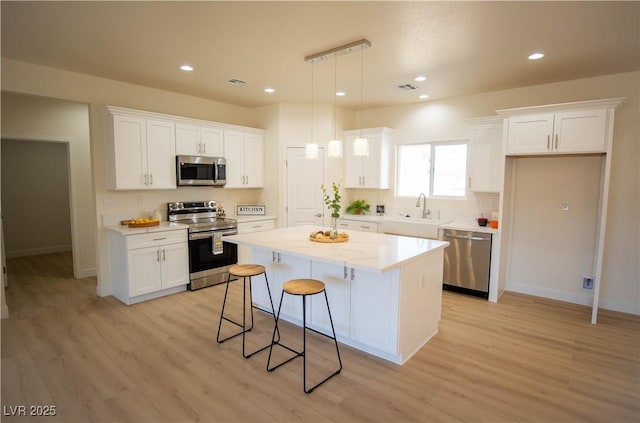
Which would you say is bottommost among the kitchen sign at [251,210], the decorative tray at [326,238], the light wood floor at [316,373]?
the light wood floor at [316,373]

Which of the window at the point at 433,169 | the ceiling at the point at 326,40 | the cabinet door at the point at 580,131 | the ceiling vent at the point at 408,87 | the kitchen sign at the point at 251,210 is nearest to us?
the ceiling at the point at 326,40

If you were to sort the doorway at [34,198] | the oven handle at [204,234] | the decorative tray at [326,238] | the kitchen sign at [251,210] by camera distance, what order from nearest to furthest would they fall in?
the decorative tray at [326,238]
the oven handle at [204,234]
the kitchen sign at [251,210]
the doorway at [34,198]

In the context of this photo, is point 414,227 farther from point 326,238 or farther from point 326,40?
point 326,40

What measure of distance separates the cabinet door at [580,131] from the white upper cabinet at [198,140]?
4476 millimetres

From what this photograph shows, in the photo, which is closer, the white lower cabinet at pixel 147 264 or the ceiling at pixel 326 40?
the ceiling at pixel 326 40

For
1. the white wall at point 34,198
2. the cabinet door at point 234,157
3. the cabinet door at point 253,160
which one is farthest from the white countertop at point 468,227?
the white wall at point 34,198

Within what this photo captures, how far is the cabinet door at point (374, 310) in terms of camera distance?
9.24 feet

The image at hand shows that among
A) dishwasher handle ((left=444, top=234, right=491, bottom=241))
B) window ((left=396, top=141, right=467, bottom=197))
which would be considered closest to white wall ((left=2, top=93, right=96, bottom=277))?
window ((left=396, top=141, right=467, bottom=197))

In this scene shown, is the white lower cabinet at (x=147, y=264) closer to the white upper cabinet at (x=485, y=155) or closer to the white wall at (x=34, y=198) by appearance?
the white wall at (x=34, y=198)

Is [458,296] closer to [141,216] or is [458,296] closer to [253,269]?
[253,269]

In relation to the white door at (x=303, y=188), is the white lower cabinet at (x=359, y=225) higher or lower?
lower

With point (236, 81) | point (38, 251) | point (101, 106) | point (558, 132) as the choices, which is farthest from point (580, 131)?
point (38, 251)

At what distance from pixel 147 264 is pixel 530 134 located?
4.87m

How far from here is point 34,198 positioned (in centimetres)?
689
